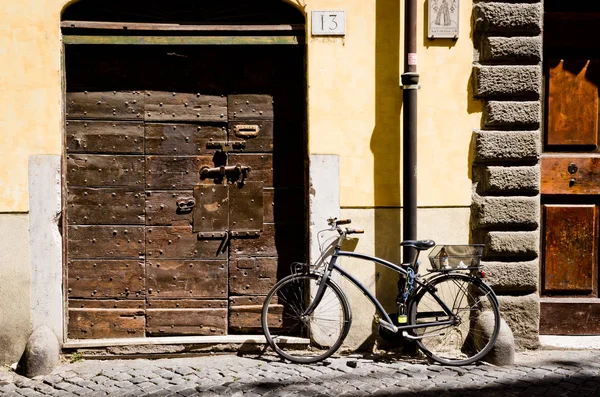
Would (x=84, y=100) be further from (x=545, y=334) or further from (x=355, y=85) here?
(x=545, y=334)

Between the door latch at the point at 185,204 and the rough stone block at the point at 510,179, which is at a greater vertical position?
the rough stone block at the point at 510,179

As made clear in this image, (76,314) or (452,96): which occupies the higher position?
(452,96)

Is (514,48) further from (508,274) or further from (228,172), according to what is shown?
(228,172)

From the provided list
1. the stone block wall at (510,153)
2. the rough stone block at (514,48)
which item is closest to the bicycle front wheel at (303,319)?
the stone block wall at (510,153)

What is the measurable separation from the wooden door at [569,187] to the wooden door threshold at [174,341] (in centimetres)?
220

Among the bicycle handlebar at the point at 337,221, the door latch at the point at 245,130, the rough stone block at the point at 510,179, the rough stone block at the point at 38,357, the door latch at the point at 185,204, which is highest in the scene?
the door latch at the point at 245,130

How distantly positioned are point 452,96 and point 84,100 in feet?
9.76

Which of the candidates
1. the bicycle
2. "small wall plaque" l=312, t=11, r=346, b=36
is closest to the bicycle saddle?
the bicycle

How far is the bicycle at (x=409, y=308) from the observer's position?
519 centimetres

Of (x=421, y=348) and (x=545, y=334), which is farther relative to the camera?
(x=545, y=334)

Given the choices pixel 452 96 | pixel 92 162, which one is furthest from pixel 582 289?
pixel 92 162

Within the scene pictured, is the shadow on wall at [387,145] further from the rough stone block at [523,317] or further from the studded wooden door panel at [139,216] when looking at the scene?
the studded wooden door panel at [139,216]

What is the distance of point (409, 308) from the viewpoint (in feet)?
17.1

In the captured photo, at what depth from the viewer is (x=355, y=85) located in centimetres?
546
